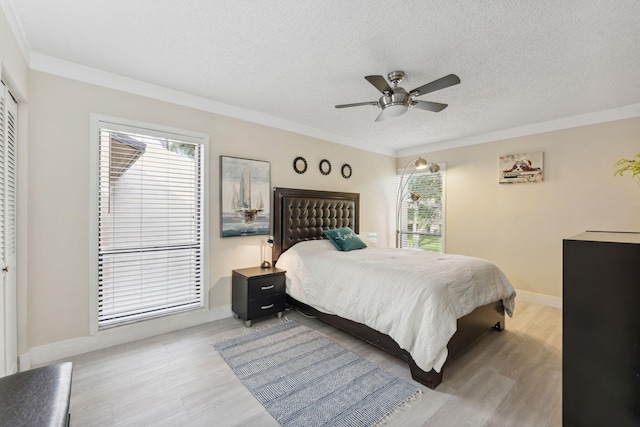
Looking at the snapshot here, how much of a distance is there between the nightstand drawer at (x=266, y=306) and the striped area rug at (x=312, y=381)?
0.29 m

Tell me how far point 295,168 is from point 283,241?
107cm

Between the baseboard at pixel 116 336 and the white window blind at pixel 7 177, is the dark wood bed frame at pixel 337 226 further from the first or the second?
the white window blind at pixel 7 177

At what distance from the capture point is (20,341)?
7.26 ft

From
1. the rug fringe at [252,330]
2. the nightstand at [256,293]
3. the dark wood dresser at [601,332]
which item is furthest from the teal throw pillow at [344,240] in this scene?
the dark wood dresser at [601,332]

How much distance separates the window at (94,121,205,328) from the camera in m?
2.64

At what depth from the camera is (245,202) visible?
3.47m

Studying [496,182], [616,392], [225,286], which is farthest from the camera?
[496,182]

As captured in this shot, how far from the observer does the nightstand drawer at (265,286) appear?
3095 mm

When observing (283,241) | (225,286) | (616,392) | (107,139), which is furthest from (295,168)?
(616,392)

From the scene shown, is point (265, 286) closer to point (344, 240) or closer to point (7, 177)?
point (344, 240)

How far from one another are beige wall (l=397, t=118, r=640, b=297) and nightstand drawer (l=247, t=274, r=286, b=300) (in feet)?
10.2

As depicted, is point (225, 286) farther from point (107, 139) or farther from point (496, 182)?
point (496, 182)

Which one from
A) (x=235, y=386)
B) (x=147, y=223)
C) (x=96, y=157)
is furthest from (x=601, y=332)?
(x=96, y=157)

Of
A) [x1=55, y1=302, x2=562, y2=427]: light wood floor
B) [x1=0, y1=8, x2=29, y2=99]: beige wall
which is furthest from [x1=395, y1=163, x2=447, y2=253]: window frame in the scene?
[x1=0, y1=8, x2=29, y2=99]: beige wall
